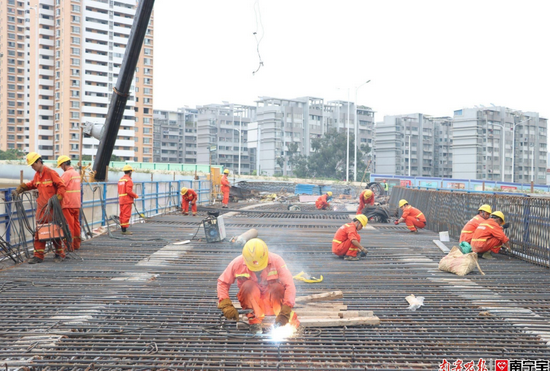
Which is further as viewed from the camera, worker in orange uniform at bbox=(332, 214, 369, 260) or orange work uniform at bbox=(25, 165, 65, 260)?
worker in orange uniform at bbox=(332, 214, 369, 260)

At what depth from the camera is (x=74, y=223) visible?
30.6ft

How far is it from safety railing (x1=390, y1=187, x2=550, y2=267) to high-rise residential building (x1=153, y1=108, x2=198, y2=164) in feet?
246

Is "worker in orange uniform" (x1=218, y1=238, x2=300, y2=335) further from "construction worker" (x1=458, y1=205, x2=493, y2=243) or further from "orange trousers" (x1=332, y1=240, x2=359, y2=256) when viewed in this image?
"construction worker" (x1=458, y1=205, x2=493, y2=243)

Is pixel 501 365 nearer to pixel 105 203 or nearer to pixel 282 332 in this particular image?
pixel 282 332

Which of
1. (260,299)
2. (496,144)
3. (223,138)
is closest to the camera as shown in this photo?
(260,299)

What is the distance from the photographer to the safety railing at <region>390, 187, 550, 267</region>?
342 inches

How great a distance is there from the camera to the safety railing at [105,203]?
8.51 meters

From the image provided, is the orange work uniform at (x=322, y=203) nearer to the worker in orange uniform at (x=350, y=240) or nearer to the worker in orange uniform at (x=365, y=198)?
the worker in orange uniform at (x=365, y=198)

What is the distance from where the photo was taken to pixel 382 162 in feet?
208

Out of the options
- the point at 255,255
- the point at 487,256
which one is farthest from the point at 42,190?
the point at 487,256

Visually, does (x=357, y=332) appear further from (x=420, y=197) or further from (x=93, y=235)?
(x=420, y=197)

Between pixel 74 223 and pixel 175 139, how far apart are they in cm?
7821

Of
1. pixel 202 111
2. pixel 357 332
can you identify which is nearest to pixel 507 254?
pixel 357 332

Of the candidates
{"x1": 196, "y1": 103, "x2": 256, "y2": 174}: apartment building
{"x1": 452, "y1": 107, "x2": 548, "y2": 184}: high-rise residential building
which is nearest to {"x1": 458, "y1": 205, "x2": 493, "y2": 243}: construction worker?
{"x1": 452, "y1": 107, "x2": 548, "y2": 184}: high-rise residential building
